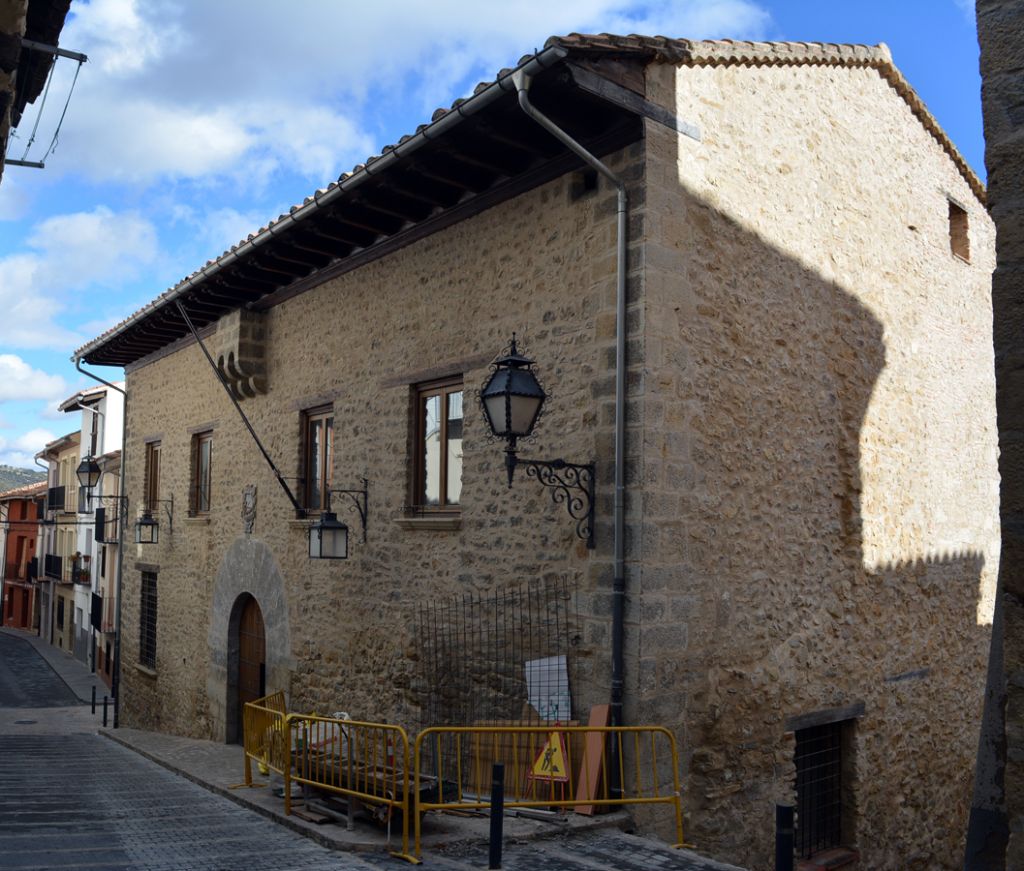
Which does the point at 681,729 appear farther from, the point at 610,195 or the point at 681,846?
the point at 610,195

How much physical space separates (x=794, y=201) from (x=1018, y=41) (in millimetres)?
5526

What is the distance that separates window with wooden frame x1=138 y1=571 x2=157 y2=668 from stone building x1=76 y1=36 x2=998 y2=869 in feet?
13.2

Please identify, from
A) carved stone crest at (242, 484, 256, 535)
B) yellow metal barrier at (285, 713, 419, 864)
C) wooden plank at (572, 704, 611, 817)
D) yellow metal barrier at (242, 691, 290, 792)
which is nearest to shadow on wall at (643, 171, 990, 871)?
wooden plank at (572, 704, 611, 817)

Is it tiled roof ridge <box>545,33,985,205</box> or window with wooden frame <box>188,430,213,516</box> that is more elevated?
tiled roof ridge <box>545,33,985,205</box>

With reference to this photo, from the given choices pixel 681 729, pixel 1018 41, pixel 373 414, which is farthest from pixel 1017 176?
pixel 373 414

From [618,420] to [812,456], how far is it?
207 centimetres

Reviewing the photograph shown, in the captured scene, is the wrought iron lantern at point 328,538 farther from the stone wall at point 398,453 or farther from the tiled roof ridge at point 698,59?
the tiled roof ridge at point 698,59

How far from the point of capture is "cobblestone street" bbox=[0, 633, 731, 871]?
5.12m

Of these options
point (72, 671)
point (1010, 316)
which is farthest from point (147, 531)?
point (72, 671)

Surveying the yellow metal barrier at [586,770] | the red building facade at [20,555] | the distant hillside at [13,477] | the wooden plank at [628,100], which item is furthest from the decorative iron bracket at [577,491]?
→ the distant hillside at [13,477]

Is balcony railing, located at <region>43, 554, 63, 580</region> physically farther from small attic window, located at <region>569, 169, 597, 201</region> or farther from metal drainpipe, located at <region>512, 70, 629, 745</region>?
metal drainpipe, located at <region>512, 70, 629, 745</region>

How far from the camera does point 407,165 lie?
283 inches

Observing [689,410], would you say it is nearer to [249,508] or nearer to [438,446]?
[438,446]

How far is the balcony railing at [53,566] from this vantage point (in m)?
33.1
